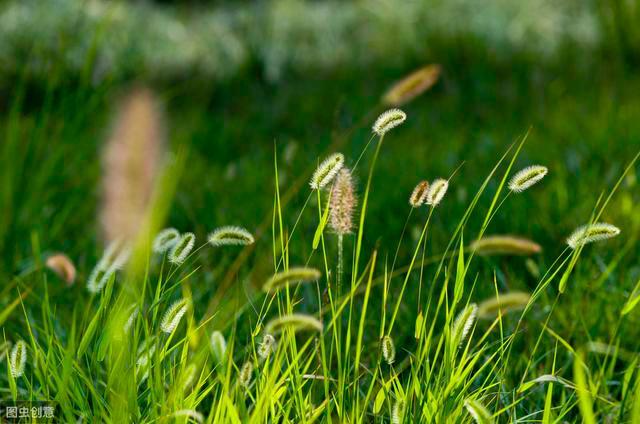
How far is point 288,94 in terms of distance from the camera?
165 inches

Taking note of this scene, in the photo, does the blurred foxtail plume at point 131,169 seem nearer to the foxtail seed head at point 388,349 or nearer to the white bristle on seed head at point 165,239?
the white bristle on seed head at point 165,239

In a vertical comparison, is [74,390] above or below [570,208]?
above

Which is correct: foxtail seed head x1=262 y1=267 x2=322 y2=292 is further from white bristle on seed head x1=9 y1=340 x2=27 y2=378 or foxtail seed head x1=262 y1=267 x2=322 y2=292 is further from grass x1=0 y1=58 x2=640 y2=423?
white bristle on seed head x1=9 y1=340 x2=27 y2=378

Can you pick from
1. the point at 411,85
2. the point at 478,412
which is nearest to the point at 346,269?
the point at 411,85

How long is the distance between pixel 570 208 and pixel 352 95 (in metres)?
2.06

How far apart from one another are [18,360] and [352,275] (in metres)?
0.47

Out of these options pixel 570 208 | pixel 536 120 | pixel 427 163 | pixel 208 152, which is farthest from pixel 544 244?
pixel 208 152

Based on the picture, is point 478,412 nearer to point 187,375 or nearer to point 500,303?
point 500,303

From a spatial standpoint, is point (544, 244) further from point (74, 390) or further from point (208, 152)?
point (208, 152)

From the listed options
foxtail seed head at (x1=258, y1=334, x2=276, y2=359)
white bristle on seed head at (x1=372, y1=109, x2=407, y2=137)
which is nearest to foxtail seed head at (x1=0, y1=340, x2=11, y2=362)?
foxtail seed head at (x1=258, y1=334, x2=276, y2=359)

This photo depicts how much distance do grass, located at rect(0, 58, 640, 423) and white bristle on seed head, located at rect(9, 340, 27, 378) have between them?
20 millimetres

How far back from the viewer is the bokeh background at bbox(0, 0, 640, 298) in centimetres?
215

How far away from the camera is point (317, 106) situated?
3.96m

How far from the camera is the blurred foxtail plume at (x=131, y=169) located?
115 cm
